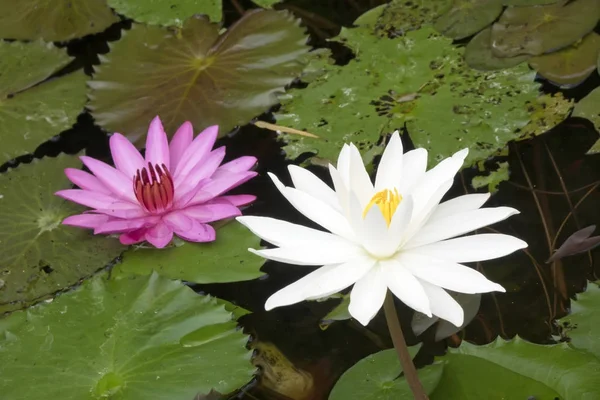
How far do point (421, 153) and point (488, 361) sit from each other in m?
0.43

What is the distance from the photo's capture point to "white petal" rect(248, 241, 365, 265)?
1.15m

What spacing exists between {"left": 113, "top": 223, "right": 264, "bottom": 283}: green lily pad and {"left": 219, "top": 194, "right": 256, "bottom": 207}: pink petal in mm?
68

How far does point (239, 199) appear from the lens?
196 centimetres

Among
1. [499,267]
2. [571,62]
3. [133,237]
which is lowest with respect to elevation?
[499,267]

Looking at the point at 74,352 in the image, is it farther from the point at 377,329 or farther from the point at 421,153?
the point at 421,153

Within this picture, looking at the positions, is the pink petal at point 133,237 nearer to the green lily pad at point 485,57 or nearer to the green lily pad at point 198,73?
the green lily pad at point 198,73

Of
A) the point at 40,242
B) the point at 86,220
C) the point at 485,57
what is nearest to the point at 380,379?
the point at 86,220

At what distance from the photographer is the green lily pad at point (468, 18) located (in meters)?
2.54

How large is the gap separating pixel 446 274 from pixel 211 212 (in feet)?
3.01

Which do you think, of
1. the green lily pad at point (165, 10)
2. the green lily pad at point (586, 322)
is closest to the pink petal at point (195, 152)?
the green lily pad at point (165, 10)

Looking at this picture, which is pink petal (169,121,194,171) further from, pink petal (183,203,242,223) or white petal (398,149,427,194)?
white petal (398,149,427,194)

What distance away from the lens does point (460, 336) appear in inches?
66.3

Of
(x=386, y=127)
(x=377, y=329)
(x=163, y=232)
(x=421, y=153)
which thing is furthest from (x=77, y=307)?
(x=386, y=127)

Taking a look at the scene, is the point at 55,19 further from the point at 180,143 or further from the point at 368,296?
the point at 368,296
